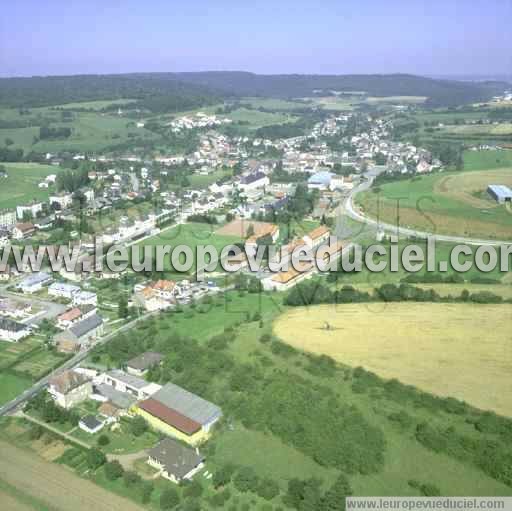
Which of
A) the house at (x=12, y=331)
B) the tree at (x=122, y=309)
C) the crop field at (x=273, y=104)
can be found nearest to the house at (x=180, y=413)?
the tree at (x=122, y=309)

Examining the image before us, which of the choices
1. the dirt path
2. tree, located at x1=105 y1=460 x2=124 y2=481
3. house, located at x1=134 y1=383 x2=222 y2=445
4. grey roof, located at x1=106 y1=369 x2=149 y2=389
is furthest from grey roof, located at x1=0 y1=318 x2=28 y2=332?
tree, located at x1=105 y1=460 x2=124 y2=481

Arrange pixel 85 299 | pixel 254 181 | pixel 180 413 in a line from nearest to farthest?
1. pixel 180 413
2. pixel 85 299
3. pixel 254 181

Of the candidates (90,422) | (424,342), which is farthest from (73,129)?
(424,342)

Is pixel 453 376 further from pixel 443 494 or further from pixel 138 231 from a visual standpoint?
pixel 138 231

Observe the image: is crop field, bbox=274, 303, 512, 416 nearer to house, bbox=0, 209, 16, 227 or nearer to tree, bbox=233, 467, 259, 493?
tree, bbox=233, 467, 259, 493

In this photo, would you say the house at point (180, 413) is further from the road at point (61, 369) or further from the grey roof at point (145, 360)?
the road at point (61, 369)

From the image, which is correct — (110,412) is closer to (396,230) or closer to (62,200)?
(396,230)
